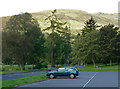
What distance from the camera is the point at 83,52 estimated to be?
244ft

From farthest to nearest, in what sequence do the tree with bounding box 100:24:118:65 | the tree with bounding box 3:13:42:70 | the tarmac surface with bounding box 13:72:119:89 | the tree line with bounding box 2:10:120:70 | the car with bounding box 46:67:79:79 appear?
the tree with bounding box 100:24:118:65 < the tree line with bounding box 2:10:120:70 < the tree with bounding box 3:13:42:70 < the car with bounding box 46:67:79:79 < the tarmac surface with bounding box 13:72:119:89

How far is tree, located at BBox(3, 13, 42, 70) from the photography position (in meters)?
53.7

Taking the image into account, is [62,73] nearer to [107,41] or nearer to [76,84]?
[76,84]

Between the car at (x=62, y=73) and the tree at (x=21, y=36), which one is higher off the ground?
the tree at (x=21, y=36)

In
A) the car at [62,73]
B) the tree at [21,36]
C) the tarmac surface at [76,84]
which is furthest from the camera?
the tree at [21,36]

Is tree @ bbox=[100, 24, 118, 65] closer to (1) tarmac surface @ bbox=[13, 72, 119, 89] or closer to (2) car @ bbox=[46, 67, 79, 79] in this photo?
(2) car @ bbox=[46, 67, 79, 79]

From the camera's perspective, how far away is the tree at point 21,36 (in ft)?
176

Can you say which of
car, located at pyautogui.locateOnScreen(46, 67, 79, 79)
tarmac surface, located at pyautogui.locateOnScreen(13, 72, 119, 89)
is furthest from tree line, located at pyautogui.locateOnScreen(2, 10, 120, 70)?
tarmac surface, located at pyautogui.locateOnScreen(13, 72, 119, 89)

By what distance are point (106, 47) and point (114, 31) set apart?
612 centimetres

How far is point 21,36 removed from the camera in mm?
54906

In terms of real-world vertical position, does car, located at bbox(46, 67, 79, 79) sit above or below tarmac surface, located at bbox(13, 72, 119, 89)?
below

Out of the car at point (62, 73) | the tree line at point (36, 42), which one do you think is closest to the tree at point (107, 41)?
the tree line at point (36, 42)

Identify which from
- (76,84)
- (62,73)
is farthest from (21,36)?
Result: (76,84)

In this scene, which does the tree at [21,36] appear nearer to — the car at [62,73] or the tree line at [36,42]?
the tree line at [36,42]
